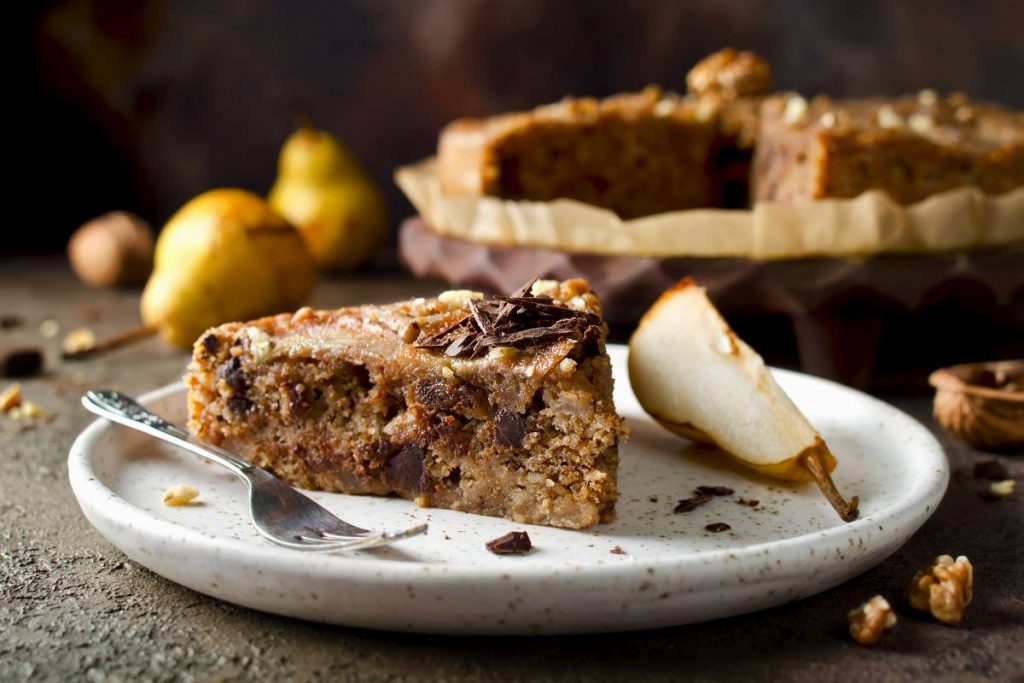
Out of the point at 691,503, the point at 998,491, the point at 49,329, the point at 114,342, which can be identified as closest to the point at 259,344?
the point at 691,503

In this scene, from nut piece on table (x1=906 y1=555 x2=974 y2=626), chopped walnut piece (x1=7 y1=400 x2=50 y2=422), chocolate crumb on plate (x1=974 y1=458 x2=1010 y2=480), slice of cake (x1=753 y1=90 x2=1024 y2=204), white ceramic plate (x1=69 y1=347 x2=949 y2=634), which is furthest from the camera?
slice of cake (x1=753 y1=90 x2=1024 y2=204)

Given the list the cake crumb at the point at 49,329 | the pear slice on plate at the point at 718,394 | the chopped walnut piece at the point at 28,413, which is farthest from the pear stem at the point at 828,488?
the cake crumb at the point at 49,329

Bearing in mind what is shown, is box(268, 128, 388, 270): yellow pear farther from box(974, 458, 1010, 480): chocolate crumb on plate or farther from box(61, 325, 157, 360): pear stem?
box(974, 458, 1010, 480): chocolate crumb on plate

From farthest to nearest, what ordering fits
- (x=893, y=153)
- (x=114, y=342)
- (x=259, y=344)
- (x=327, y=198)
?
(x=327, y=198) < (x=114, y=342) < (x=893, y=153) < (x=259, y=344)

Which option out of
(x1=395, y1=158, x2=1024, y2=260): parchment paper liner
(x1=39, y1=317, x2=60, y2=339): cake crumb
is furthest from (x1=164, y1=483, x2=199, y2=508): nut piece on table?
(x1=39, y1=317, x2=60, y2=339): cake crumb

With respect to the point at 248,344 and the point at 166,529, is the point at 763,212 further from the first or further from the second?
the point at 166,529

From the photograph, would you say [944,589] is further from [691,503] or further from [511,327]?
[511,327]

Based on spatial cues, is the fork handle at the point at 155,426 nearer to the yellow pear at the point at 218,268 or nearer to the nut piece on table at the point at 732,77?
the yellow pear at the point at 218,268
